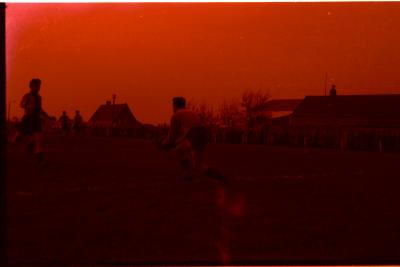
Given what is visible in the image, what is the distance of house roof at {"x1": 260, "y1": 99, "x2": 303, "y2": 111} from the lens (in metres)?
4.68

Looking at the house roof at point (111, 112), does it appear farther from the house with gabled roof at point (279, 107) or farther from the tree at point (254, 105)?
the house with gabled roof at point (279, 107)

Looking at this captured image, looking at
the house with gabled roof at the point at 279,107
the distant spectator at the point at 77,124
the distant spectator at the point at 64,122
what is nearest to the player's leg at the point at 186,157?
the house with gabled roof at the point at 279,107

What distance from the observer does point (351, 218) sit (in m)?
4.61

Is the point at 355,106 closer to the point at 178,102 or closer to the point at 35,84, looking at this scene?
the point at 178,102

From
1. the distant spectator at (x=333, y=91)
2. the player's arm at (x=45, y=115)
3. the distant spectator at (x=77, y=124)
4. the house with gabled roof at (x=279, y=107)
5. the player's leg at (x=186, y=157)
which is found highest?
the distant spectator at (x=333, y=91)

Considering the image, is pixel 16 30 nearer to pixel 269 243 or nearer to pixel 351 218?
pixel 269 243

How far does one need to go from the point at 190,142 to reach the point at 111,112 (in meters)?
0.73

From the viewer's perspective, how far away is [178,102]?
4551 mm

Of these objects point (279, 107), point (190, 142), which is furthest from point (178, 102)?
point (279, 107)

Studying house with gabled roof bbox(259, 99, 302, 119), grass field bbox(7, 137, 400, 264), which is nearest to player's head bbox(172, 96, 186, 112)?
grass field bbox(7, 137, 400, 264)

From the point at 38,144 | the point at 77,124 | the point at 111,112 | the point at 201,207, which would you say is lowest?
the point at 201,207

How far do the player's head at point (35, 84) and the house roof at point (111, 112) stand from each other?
1.72ft

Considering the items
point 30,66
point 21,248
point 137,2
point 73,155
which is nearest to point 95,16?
point 137,2

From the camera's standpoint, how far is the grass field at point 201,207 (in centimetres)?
406
